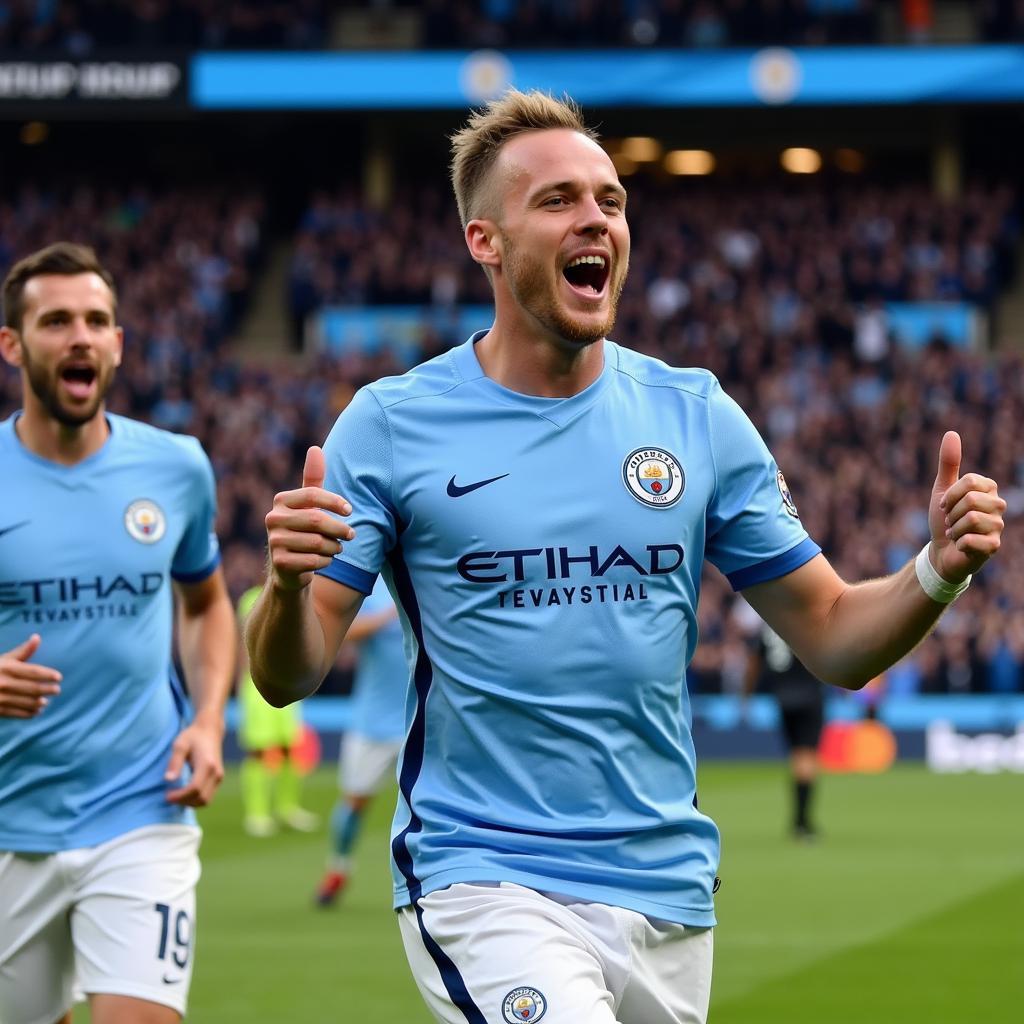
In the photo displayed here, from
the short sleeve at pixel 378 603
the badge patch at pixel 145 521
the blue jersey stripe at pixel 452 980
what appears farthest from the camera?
the short sleeve at pixel 378 603

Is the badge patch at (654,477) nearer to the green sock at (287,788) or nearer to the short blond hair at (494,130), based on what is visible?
the short blond hair at (494,130)

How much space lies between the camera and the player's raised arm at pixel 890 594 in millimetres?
4129

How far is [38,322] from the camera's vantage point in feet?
20.4

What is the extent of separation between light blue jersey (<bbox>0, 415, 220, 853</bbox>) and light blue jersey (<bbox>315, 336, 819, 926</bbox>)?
169cm

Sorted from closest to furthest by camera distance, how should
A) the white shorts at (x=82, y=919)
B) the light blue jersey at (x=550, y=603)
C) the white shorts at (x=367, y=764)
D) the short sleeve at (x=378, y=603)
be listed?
the light blue jersey at (x=550, y=603) → the white shorts at (x=82, y=919) → the white shorts at (x=367, y=764) → the short sleeve at (x=378, y=603)

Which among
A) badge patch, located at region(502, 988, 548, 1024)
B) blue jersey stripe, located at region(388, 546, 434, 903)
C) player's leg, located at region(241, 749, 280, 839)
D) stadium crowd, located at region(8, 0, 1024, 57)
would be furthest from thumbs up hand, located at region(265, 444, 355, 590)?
stadium crowd, located at region(8, 0, 1024, 57)

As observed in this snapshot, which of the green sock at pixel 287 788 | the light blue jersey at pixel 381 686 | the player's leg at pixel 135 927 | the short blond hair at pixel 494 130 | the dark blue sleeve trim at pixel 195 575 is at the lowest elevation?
the green sock at pixel 287 788

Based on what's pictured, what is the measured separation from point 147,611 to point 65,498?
1.35 feet

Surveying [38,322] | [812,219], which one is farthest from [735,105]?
[38,322]

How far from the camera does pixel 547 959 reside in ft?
13.1

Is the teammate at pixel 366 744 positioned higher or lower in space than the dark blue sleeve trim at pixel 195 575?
lower

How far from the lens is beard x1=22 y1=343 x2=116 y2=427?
6156 millimetres

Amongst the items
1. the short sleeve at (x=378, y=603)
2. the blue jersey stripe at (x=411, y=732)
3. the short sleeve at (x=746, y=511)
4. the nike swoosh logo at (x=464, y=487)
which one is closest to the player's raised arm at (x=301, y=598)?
the blue jersey stripe at (x=411, y=732)

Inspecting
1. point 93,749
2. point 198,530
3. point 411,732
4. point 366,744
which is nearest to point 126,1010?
point 93,749
